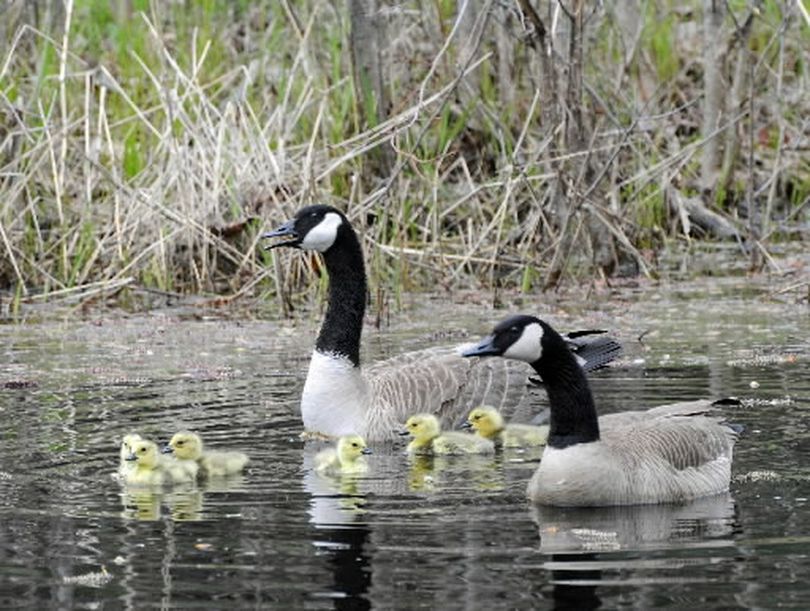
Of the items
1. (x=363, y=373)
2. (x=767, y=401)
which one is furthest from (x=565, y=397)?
(x=363, y=373)

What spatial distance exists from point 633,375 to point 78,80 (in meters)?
6.98

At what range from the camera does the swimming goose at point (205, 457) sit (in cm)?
856

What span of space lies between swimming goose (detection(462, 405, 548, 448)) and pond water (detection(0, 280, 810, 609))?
0.28m

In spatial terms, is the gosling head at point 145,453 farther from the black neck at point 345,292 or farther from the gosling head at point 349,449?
the black neck at point 345,292

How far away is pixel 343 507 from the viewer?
25.7 ft

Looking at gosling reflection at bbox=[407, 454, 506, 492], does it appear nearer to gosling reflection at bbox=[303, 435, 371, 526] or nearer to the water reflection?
gosling reflection at bbox=[303, 435, 371, 526]

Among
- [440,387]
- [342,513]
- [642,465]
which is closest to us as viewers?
[342,513]

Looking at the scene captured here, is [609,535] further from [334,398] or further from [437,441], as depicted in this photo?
Result: [334,398]

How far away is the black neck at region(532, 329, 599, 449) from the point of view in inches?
310

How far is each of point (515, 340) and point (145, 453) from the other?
6.00ft

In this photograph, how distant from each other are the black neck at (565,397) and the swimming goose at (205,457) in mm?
1573

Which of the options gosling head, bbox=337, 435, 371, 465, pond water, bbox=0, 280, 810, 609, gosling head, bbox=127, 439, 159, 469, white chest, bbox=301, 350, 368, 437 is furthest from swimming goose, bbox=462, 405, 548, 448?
gosling head, bbox=127, 439, 159, 469

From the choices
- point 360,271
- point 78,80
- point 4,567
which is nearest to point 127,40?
point 78,80

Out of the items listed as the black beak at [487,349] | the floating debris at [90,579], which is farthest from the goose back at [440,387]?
the floating debris at [90,579]
